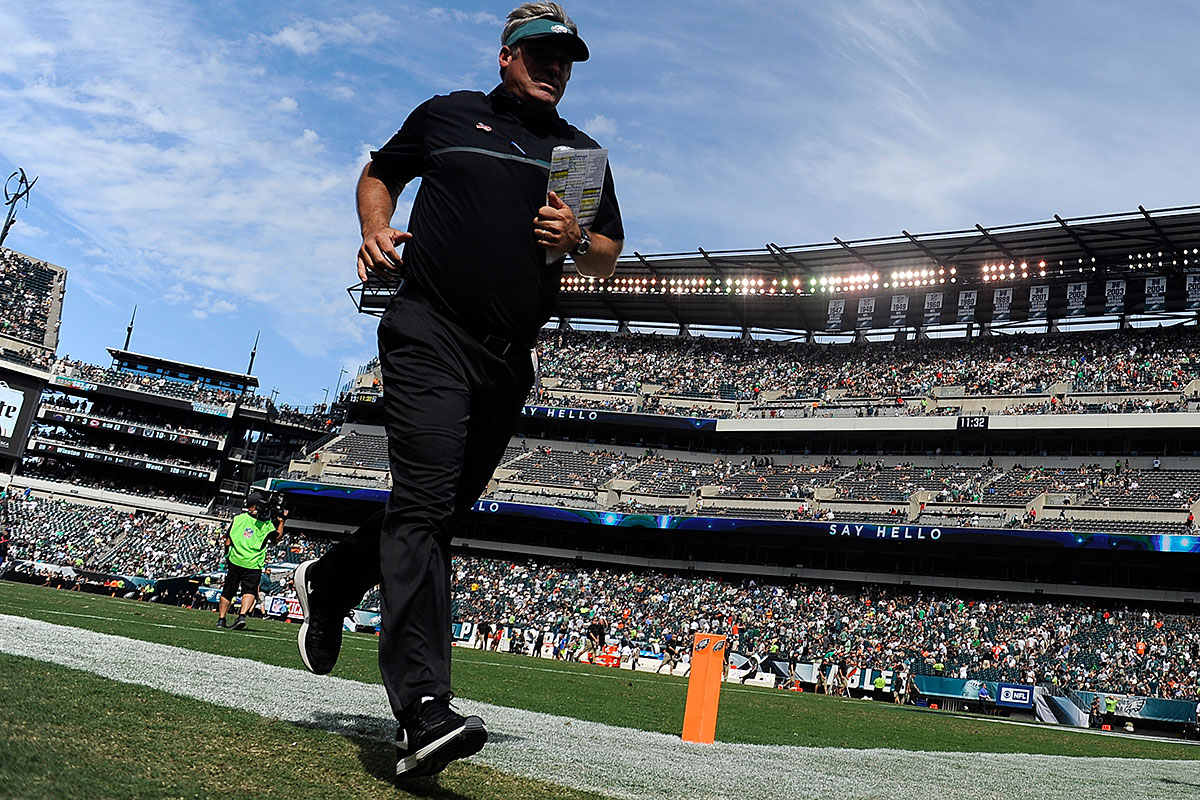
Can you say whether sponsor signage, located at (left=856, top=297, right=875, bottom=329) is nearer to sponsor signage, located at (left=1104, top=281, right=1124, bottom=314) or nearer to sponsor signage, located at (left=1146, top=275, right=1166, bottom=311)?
sponsor signage, located at (left=1104, top=281, right=1124, bottom=314)

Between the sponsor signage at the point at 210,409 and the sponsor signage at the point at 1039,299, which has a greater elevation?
the sponsor signage at the point at 1039,299

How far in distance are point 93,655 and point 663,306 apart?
4947 centimetres

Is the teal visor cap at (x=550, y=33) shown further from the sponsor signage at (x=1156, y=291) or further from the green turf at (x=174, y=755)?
the sponsor signage at (x=1156, y=291)

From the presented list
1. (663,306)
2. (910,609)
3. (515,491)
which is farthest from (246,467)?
(910,609)

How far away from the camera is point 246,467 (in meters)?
65.8

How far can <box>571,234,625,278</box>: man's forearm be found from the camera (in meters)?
3.40

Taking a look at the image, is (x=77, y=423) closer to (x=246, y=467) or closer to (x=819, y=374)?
(x=246, y=467)

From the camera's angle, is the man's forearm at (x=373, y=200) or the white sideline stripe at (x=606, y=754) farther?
the white sideline stripe at (x=606, y=754)

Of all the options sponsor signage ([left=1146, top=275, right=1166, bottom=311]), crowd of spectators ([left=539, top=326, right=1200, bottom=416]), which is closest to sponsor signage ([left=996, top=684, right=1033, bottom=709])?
crowd of spectators ([left=539, top=326, right=1200, bottom=416])

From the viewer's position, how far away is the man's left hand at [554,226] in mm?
3076

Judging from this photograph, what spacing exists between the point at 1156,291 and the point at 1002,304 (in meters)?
6.37

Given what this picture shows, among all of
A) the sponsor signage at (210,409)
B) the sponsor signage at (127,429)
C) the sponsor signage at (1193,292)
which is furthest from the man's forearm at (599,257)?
the sponsor signage at (210,409)

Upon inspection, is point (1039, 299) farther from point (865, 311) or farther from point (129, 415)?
point (129, 415)

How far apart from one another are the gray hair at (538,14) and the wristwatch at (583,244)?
70cm
